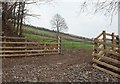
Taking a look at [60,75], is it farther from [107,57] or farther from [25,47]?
[25,47]

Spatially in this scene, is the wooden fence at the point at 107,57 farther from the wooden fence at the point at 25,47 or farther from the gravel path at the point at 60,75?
the wooden fence at the point at 25,47

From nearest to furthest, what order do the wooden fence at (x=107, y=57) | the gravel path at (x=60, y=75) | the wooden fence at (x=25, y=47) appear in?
the gravel path at (x=60, y=75)
the wooden fence at (x=107, y=57)
the wooden fence at (x=25, y=47)

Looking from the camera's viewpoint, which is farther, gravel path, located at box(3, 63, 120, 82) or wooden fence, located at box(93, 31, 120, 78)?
wooden fence, located at box(93, 31, 120, 78)

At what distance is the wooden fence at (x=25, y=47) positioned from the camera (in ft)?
57.1

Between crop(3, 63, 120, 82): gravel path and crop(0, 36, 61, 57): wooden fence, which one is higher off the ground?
crop(0, 36, 61, 57): wooden fence

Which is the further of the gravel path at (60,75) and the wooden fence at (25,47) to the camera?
the wooden fence at (25,47)

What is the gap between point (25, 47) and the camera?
18.5m

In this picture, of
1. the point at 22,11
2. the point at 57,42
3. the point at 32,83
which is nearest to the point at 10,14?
the point at 22,11

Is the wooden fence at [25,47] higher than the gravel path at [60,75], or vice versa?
the wooden fence at [25,47]

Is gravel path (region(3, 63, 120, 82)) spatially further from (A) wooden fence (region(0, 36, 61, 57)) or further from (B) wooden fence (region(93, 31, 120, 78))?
(A) wooden fence (region(0, 36, 61, 57))


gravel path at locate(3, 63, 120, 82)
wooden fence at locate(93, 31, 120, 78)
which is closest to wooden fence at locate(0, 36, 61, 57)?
gravel path at locate(3, 63, 120, 82)

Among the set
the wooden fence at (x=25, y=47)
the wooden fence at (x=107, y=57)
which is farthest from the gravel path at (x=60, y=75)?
the wooden fence at (x=25, y=47)

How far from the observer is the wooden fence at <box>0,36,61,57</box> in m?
17.4

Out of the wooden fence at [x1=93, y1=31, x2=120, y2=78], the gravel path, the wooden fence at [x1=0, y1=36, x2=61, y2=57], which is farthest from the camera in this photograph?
the wooden fence at [x1=0, y1=36, x2=61, y2=57]
